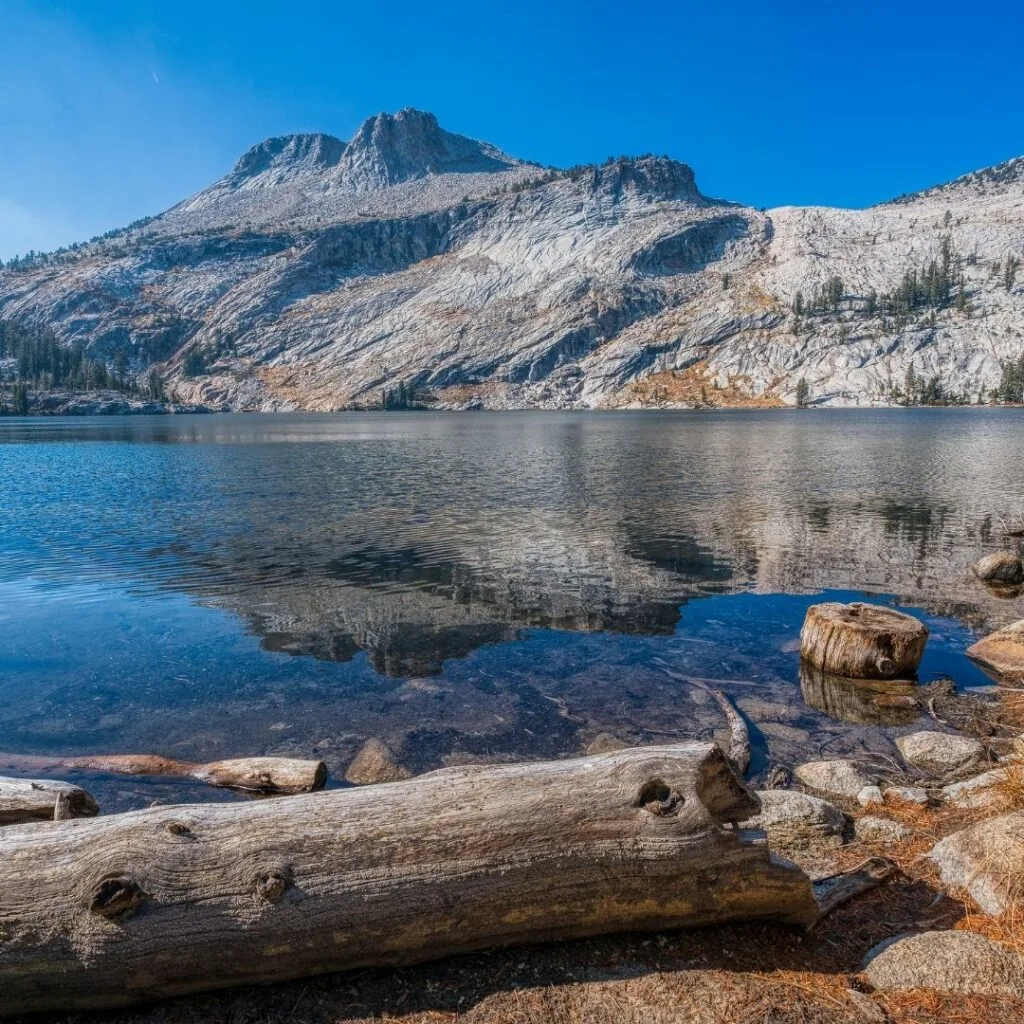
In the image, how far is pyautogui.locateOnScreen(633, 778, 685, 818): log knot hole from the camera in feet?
18.7

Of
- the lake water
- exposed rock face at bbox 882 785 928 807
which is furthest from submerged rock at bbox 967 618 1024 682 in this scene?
exposed rock face at bbox 882 785 928 807

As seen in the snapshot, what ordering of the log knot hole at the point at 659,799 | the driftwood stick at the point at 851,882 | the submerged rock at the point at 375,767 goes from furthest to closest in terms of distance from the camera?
the submerged rock at the point at 375,767, the driftwood stick at the point at 851,882, the log knot hole at the point at 659,799

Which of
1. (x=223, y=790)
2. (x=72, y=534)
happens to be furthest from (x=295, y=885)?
(x=72, y=534)

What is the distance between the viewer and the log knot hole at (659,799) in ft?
18.7

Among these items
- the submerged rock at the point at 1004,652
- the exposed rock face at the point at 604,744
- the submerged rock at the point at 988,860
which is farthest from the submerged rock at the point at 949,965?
the submerged rock at the point at 1004,652

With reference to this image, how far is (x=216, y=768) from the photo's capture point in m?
10.0

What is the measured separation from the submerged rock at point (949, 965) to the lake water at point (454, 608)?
524cm

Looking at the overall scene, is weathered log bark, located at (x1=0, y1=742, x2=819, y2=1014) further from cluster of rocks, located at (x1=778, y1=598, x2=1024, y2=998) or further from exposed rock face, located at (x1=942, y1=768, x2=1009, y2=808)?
exposed rock face, located at (x1=942, y1=768, x2=1009, y2=808)

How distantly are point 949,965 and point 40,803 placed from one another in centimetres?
905

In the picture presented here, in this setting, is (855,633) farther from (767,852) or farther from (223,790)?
(223,790)

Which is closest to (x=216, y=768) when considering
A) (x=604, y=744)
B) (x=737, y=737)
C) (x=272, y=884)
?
(x=272, y=884)

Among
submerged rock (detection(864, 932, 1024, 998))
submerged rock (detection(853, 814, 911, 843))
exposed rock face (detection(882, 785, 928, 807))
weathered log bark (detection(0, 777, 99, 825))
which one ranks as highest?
weathered log bark (detection(0, 777, 99, 825))

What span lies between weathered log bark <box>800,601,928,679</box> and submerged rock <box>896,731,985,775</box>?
→ 2.70 meters

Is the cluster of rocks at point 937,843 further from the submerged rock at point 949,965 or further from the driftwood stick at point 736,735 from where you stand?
the driftwood stick at point 736,735
